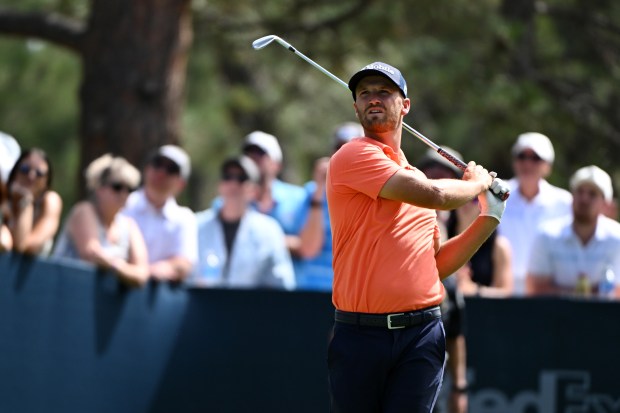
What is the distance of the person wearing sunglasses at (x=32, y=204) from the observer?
7.86 meters

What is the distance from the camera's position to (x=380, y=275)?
5.71 metres

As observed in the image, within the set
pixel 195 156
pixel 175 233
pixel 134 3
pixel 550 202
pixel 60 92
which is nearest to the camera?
pixel 175 233

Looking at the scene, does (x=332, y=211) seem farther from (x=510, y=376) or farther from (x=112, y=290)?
(x=510, y=376)

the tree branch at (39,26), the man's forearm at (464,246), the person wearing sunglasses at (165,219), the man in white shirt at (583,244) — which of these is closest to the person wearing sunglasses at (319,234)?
the person wearing sunglasses at (165,219)

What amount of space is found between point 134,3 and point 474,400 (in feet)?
15.3

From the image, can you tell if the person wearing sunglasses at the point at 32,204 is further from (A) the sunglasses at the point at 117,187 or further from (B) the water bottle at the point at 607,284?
(B) the water bottle at the point at 607,284

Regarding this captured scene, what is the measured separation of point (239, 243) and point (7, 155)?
2282mm

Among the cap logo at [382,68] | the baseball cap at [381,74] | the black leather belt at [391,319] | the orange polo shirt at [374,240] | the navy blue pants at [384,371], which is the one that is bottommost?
the navy blue pants at [384,371]

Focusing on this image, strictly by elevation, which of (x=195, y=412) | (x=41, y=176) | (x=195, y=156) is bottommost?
(x=195, y=412)

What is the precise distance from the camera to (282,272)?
1022 cm

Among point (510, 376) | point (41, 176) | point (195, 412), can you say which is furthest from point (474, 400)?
point (41, 176)

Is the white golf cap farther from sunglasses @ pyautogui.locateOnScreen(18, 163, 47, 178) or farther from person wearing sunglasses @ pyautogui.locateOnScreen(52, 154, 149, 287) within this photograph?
person wearing sunglasses @ pyautogui.locateOnScreen(52, 154, 149, 287)

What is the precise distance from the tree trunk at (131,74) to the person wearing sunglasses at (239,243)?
1.82 meters

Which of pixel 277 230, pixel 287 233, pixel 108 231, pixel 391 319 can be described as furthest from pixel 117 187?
pixel 391 319
